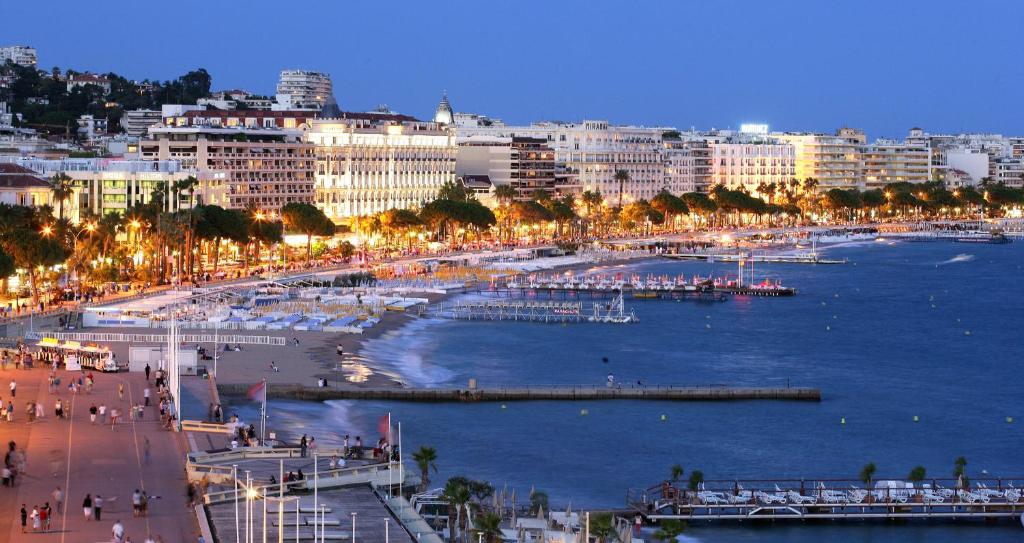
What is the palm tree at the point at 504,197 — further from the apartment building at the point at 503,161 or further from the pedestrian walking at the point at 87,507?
the pedestrian walking at the point at 87,507

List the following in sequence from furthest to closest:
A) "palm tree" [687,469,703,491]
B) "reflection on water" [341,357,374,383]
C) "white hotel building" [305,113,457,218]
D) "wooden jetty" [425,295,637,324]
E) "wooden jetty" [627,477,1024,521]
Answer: "white hotel building" [305,113,457,218], "wooden jetty" [425,295,637,324], "reflection on water" [341,357,374,383], "palm tree" [687,469,703,491], "wooden jetty" [627,477,1024,521]

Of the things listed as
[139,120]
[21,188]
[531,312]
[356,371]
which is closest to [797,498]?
[356,371]

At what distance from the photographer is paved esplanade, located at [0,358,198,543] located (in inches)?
1346

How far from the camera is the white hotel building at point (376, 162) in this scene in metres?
144

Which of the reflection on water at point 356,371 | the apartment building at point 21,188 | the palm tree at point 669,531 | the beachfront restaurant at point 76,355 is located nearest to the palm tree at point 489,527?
the palm tree at point 669,531

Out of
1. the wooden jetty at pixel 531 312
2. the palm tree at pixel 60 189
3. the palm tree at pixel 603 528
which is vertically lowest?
the palm tree at pixel 603 528

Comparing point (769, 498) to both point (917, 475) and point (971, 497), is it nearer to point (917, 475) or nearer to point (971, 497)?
point (917, 475)

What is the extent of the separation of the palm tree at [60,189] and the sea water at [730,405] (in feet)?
83.9

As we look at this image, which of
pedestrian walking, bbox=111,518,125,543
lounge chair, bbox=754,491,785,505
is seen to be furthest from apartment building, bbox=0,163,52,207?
pedestrian walking, bbox=111,518,125,543

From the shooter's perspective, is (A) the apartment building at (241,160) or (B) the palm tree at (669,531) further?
(A) the apartment building at (241,160)

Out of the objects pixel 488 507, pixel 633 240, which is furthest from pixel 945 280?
pixel 488 507

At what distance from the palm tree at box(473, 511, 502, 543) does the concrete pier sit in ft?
73.2

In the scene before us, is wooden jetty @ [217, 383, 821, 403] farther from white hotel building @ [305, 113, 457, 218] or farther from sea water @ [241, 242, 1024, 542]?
white hotel building @ [305, 113, 457, 218]

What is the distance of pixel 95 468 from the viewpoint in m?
39.4
